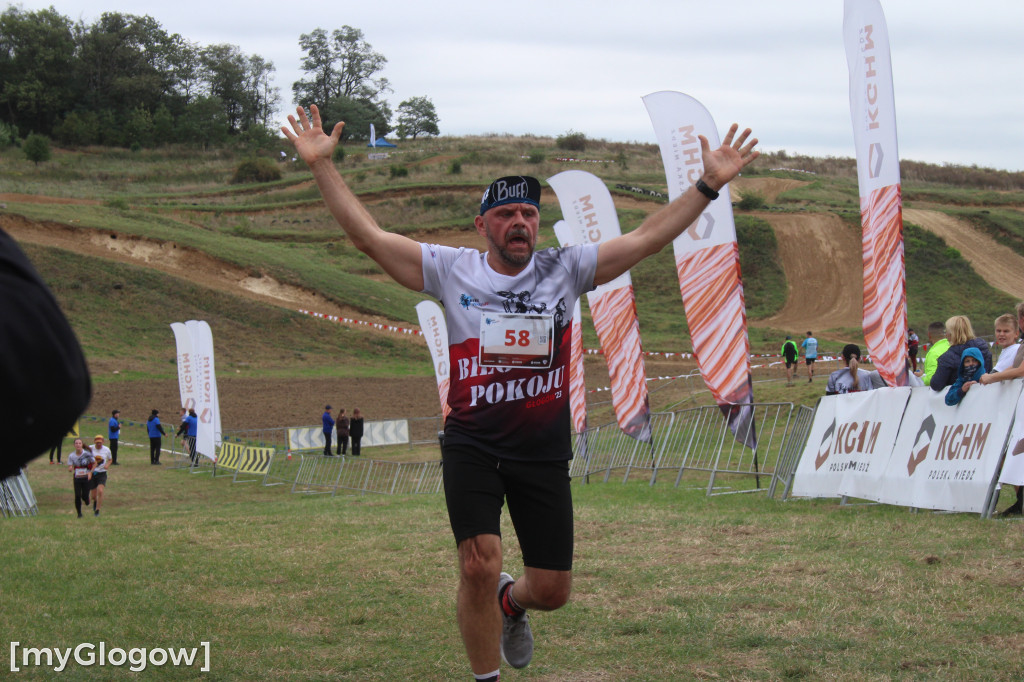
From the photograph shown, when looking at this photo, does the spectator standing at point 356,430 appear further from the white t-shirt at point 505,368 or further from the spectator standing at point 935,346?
the white t-shirt at point 505,368

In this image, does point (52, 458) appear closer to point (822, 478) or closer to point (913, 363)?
point (822, 478)

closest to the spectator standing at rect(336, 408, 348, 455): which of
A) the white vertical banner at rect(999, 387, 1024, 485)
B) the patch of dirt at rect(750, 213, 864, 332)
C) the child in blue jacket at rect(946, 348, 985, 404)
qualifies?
the child in blue jacket at rect(946, 348, 985, 404)

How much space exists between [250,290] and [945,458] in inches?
1856

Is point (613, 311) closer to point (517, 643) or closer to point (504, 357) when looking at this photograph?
point (517, 643)

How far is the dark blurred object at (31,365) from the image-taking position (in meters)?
1.36

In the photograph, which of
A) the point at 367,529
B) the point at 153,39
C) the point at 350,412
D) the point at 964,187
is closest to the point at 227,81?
the point at 153,39

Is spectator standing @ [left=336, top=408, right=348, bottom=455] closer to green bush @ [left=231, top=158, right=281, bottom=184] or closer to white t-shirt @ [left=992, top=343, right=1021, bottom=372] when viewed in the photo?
white t-shirt @ [left=992, top=343, right=1021, bottom=372]

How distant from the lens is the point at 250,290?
5303 centimetres

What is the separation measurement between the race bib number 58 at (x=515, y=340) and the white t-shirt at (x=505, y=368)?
2cm

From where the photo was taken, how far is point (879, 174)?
13.5 meters

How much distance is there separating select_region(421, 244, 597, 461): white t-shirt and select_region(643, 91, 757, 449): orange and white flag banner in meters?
10.2

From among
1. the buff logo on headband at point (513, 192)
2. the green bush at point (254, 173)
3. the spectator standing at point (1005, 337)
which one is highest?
the green bush at point (254, 173)

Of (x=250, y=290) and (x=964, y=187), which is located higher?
(x=964, y=187)

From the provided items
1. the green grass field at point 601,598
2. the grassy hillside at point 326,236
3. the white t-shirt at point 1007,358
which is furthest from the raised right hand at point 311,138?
the grassy hillside at point 326,236
